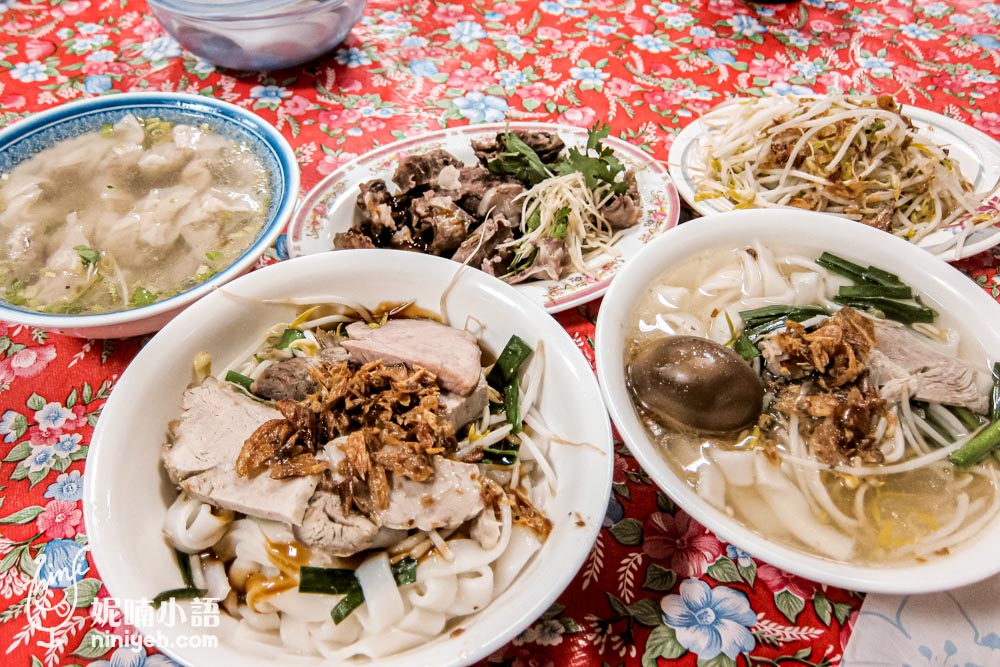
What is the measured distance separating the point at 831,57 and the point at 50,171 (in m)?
3.82

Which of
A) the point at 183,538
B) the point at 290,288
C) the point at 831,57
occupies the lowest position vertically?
the point at 183,538

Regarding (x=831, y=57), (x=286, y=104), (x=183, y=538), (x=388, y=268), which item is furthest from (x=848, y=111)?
(x=183, y=538)

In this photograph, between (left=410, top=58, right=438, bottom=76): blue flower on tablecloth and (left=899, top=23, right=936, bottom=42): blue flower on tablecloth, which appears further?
(left=899, top=23, right=936, bottom=42): blue flower on tablecloth

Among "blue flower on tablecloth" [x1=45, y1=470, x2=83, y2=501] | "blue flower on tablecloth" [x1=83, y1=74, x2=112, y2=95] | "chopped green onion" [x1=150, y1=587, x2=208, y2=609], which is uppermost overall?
"blue flower on tablecloth" [x1=83, y1=74, x2=112, y2=95]

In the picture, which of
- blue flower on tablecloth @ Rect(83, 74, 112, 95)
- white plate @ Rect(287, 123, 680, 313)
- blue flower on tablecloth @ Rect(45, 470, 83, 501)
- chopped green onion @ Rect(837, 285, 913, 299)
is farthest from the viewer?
blue flower on tablecloth @ Rect(83, 74, 112, 95)

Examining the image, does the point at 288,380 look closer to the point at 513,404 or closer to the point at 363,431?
the point at 363,431

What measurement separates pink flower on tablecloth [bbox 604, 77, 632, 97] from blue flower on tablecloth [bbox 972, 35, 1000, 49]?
214 cm

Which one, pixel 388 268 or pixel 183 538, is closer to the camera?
pixel 183 538

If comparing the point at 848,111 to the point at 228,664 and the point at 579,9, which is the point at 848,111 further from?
the point at 228,664

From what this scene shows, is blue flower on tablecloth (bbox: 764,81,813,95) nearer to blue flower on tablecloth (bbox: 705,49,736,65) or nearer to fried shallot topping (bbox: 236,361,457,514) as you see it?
blue flower on tablecloth (bbox: 705,49,736,65)

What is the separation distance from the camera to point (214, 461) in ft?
4.51

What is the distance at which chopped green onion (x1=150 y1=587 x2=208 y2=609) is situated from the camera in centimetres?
114

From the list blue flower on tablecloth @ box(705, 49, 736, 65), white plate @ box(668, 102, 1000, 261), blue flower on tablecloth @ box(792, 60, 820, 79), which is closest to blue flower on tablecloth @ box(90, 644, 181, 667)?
white plate @ box(668, 102, 1000, 261)

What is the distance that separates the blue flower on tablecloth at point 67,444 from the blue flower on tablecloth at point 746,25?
3.79 metres
